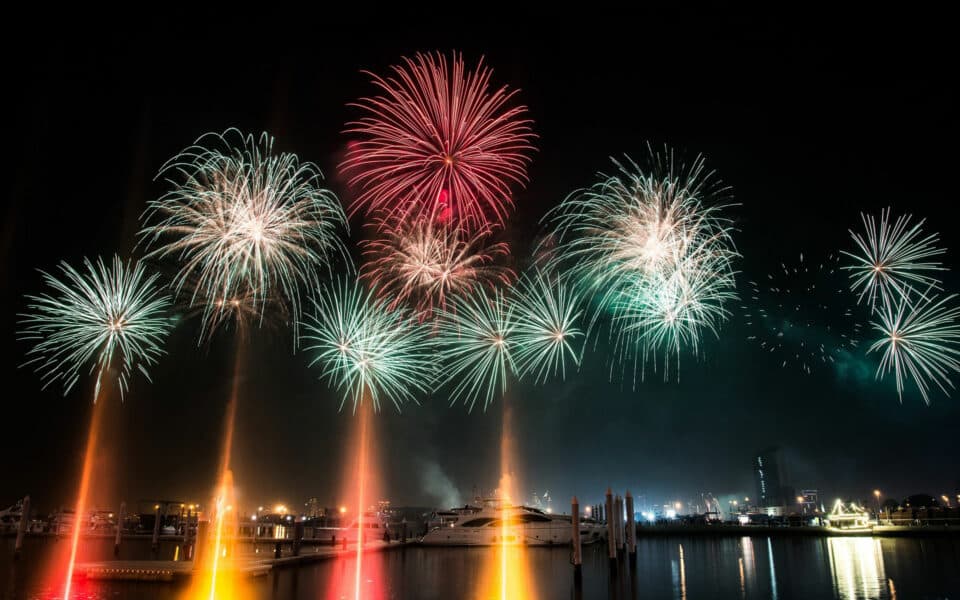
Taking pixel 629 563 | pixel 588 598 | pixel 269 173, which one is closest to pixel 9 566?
pixel 269 173

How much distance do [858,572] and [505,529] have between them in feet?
95.7

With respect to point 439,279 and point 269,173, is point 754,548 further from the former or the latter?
point 269,173

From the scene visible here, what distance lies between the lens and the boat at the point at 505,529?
53.0m

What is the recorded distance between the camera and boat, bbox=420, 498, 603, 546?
174ft

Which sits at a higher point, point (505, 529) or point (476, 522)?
point (476, 522)

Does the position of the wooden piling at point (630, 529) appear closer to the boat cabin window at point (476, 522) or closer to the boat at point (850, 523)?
the boat cabin window at point (476, 522)

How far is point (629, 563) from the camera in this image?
112 ft

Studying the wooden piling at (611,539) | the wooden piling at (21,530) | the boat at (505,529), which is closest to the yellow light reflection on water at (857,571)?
the wooden piling at (611,539)

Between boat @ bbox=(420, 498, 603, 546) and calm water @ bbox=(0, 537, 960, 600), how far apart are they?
40.3ft

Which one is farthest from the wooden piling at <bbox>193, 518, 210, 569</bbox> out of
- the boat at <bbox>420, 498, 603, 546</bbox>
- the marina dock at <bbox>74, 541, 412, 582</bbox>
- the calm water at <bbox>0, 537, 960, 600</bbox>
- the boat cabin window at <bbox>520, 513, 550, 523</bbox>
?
the boat cabin window at <bbox>520, 513, 550, 523</bbox>

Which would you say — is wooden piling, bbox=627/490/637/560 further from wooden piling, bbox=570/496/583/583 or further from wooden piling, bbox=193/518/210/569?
wooden piling, bbox=193/518/210/569

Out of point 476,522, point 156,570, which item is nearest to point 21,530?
point 156,570

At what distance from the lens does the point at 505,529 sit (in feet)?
171

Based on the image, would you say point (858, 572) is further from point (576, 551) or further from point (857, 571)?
point (576, 551)
